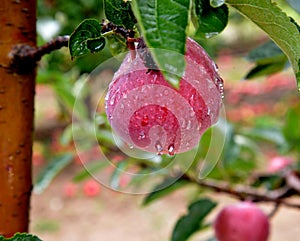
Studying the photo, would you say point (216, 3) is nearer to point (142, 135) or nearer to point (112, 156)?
point (142, 135)

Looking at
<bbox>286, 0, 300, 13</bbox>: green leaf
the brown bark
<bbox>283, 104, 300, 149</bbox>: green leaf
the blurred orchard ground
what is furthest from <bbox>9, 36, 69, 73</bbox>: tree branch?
<bbox>283, 104, 300, 149</bbox>: green leaf

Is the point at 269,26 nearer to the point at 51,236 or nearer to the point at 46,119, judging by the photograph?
the point at 51,236

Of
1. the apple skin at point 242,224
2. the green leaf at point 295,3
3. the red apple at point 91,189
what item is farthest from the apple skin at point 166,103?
the red apple at point 91,189

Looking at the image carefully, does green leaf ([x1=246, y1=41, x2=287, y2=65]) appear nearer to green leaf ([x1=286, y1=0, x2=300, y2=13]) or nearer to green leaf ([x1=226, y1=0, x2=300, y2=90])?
green leaf ([x1=286, y1=0, x2=300, y2=13])

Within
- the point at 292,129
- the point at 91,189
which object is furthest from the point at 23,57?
the point at 91,189

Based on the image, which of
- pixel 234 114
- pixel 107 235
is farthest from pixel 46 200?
pixel 234 114
